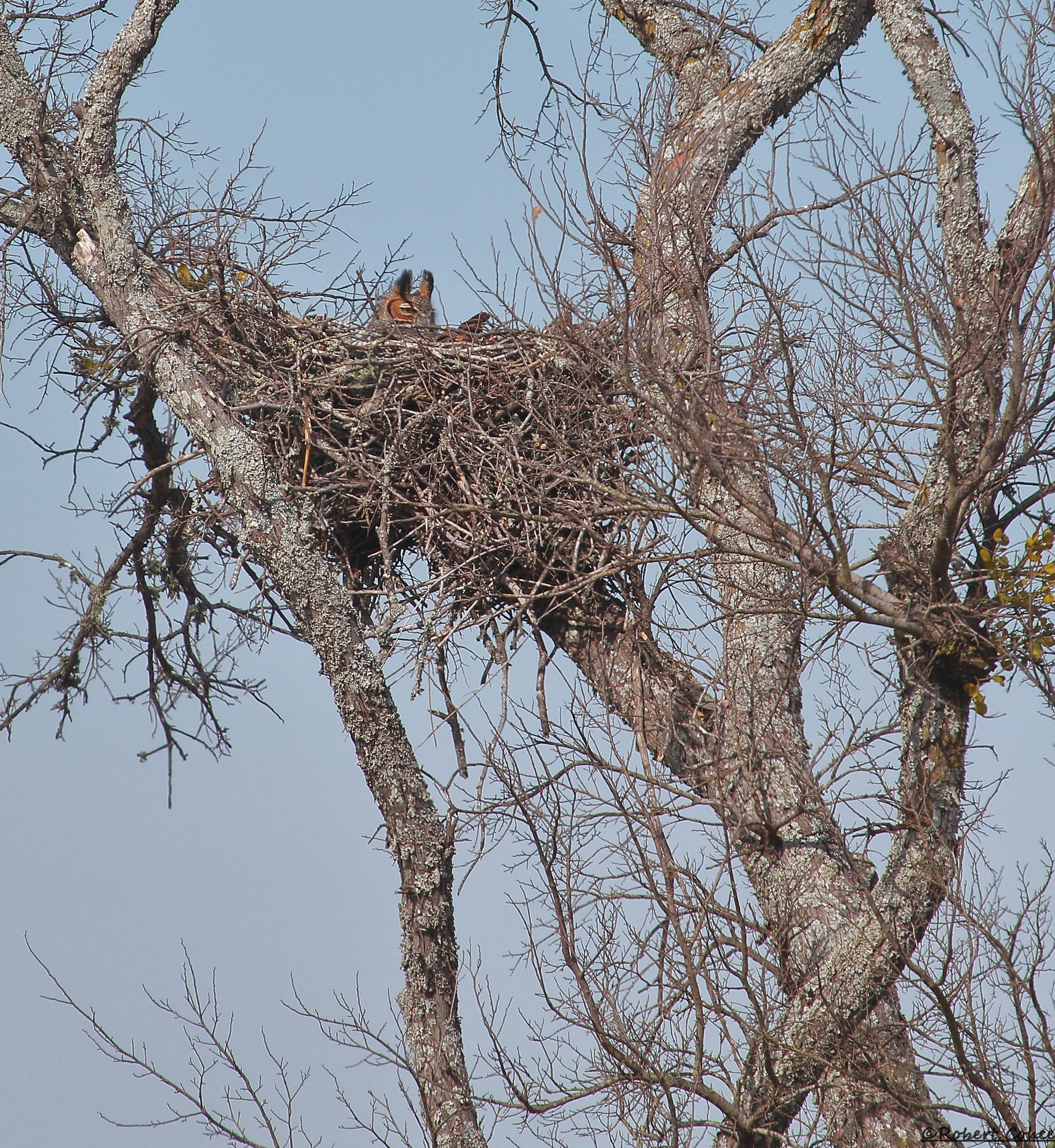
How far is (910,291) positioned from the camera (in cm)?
502

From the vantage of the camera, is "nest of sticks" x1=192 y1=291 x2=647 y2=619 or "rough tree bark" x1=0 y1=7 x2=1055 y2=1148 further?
"nest of sticks" x1=192 y1=291 x2=647 y2=619

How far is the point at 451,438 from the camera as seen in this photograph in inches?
234

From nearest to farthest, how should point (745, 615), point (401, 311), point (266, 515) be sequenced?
point (745, 615) → point (266, 515) → point (401, 311)

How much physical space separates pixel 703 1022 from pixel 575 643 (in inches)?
82.7

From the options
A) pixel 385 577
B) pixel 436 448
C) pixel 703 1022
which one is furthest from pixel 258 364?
pixel 703 1022

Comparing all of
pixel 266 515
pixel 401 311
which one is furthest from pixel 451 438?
pixel 401 311

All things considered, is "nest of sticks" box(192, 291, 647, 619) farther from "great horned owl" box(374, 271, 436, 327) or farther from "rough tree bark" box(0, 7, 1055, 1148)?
"great horned owl" box(374, 271, 436, 327)

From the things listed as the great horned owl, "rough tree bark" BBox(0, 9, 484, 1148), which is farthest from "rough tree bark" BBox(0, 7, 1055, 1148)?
the great horned owl

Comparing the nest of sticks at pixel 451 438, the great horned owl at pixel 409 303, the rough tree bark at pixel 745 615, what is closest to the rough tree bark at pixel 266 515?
the rough tree bark at pixel 745 615

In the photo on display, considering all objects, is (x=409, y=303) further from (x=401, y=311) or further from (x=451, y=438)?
(x=451, y=438)

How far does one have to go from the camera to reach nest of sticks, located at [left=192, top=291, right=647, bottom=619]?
585 centimetres

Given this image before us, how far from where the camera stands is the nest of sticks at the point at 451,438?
19.2 ft

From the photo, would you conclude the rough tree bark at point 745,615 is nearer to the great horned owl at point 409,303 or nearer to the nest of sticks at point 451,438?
the nest of sticks at point 451,438

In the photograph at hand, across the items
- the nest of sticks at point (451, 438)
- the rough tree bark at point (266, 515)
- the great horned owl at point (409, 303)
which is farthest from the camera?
the great horned owl at point (409, 303)
